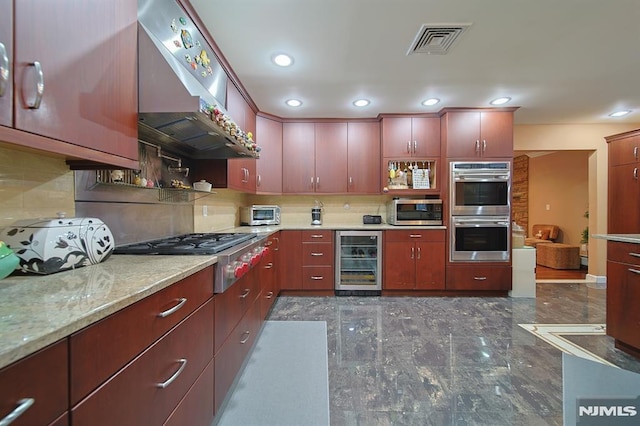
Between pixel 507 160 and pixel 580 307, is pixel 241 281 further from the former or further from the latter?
pixel 580 307

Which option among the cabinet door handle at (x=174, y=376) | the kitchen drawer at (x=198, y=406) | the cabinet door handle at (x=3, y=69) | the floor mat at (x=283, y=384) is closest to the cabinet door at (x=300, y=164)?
→ the floor mat at (x=283, y=384)

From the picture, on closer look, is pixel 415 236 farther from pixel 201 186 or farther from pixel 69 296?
Answer: pixel 69 296

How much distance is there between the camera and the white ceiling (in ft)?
5.74

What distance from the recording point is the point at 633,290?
1974 millimetres

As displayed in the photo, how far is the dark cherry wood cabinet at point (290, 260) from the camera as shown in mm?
3475

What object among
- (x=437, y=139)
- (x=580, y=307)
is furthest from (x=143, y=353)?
(x=580, y=307)

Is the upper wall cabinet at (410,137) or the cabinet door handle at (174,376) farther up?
the upper wall cabinet at (410,137)

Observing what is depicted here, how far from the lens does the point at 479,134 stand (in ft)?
11.2

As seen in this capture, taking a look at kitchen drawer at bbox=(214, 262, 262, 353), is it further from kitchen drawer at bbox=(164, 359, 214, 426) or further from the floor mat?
the floor mat

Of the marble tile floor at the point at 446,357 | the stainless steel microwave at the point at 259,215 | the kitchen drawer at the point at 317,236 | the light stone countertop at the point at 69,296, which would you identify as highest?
the stainless steel microwave at the point at 259,215

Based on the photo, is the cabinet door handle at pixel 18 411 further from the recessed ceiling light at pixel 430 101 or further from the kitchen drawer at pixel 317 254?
the recessed ceiling light at pixel 430 101

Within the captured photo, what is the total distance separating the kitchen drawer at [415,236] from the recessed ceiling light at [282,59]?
88.9 inches

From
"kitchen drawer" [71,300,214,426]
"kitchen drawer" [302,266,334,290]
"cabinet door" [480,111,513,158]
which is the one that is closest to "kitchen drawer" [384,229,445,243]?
"kitchen drawer" [302,266,334,290]

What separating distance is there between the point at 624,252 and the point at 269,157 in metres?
3.57
